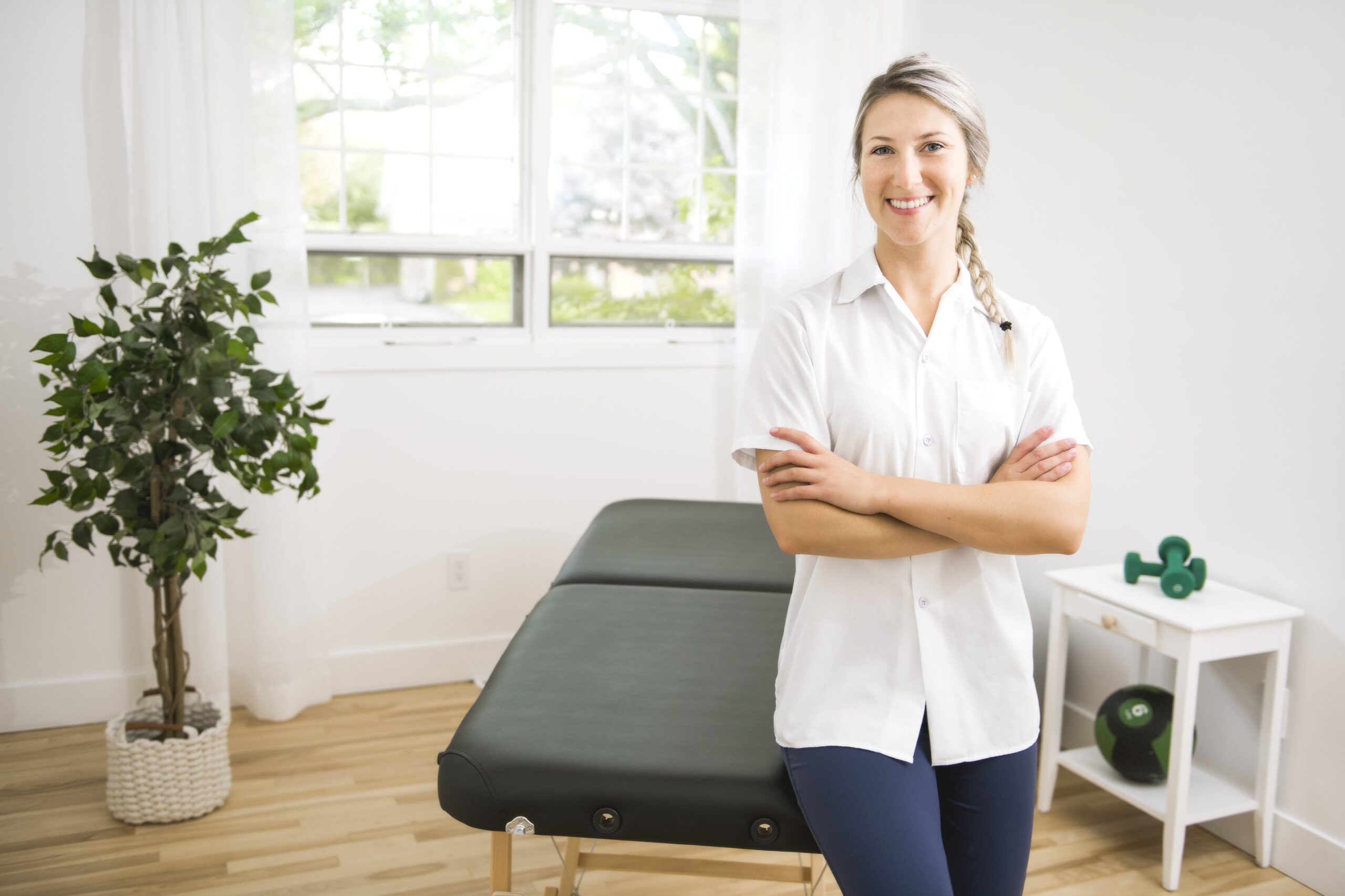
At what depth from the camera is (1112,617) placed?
7.57 ft

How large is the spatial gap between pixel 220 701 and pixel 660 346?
1610 millimetres

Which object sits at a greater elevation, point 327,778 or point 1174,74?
point 1174,74

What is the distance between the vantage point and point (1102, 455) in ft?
8.87

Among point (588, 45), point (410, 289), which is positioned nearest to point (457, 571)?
point (410, 289)

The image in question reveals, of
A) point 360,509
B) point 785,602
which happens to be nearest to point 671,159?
point 360,509

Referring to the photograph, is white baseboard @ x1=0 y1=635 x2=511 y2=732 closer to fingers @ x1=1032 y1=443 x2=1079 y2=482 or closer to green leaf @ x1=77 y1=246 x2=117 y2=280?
green leaf @ x1=77 y1=246 x2=117 y2=280

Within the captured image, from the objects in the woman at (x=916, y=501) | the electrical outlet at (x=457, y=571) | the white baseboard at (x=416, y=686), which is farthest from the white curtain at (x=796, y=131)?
the woman at (x=916, y=501)

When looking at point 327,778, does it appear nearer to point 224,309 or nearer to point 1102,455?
point 224,309

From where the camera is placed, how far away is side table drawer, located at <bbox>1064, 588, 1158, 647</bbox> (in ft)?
7.28

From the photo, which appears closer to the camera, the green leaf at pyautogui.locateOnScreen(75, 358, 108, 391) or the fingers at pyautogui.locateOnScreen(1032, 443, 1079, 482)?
the fingers at pyautogui.locateOnScreen(1032, 443, 1079, 482)

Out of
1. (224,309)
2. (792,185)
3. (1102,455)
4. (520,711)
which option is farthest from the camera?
(792,185)

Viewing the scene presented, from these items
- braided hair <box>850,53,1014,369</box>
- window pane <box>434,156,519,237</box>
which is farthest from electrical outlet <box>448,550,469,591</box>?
braided hair <box>850,53,1014,369</box>

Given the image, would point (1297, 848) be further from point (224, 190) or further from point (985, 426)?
point (224, 190)

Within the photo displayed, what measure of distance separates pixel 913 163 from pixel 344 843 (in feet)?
6.04
